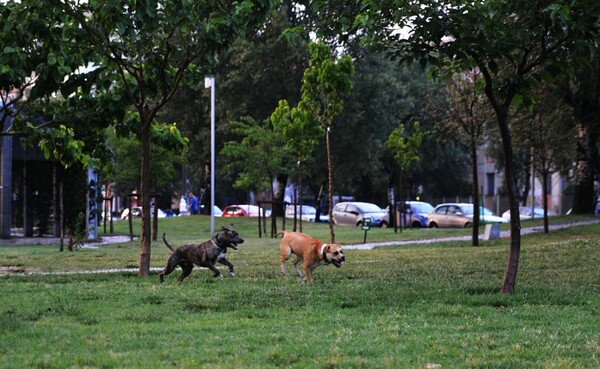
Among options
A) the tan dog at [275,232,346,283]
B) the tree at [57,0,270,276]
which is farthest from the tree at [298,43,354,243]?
the tan dog at [275,232,346,283]

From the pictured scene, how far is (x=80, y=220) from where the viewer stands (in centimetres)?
2447

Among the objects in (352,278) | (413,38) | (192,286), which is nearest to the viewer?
(413,38)

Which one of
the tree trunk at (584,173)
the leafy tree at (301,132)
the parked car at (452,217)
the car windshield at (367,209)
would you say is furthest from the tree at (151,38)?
the car windshield at (367,209)

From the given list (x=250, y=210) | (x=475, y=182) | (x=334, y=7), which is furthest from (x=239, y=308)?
(x=250, y=210)

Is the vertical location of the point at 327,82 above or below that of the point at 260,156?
above

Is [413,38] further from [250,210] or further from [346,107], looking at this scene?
[250,210]

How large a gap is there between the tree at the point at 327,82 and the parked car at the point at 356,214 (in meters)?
20.7

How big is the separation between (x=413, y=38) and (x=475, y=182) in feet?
40.3

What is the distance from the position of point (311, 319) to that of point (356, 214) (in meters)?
35.8

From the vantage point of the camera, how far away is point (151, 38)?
13.1 m

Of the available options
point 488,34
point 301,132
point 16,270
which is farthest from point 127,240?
point 488,34

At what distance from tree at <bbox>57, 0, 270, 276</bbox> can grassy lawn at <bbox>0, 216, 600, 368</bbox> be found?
281 centimetres

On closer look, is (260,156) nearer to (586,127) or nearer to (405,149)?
(405,149)

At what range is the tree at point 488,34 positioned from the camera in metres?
10.2
